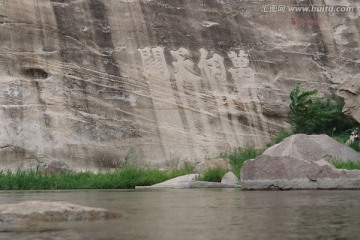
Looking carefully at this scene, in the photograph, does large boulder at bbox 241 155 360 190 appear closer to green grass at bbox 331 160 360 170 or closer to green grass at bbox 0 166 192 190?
green grass at bbox 331 160 360 170

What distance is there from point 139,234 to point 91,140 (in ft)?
42.5

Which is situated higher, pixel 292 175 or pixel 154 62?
pixel 154 62

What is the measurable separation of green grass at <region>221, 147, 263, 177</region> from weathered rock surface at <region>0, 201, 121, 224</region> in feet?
29.0

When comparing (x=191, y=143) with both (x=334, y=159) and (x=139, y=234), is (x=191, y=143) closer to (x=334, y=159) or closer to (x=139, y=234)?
(x=334, y=159)

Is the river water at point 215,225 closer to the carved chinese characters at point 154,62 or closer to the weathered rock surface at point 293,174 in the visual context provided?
the weathered rock surface at point 293,174

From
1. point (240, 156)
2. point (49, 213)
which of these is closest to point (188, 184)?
point (240, 156)

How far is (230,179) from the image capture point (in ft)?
41.6

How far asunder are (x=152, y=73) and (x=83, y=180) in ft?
16.9

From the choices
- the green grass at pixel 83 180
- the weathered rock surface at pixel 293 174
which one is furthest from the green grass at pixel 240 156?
the weathered rock surface at pixel 293 174

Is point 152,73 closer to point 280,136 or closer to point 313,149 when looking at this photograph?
point 280,136

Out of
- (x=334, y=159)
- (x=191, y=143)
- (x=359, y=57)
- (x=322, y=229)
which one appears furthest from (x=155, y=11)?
(x=322, y=229)

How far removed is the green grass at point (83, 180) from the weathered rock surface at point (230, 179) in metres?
1.67

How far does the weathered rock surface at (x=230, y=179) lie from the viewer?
12.6 metres

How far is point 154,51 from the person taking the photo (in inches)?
725
